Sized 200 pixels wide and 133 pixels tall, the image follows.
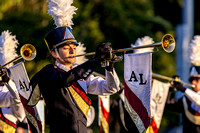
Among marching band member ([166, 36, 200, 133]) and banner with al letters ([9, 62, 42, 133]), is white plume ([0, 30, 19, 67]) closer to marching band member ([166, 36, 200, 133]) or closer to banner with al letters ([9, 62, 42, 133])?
banner with al letters ([9, 62, 42, 133])

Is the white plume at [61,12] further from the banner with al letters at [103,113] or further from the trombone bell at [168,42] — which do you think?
the banner with al letters at [103,113]

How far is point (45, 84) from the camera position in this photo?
4.42 meters

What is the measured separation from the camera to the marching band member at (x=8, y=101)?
229 inches

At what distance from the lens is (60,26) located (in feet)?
15.8

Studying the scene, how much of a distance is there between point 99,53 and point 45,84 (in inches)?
27.1

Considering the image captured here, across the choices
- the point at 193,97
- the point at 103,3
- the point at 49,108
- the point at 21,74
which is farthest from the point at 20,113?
the point at 103,3

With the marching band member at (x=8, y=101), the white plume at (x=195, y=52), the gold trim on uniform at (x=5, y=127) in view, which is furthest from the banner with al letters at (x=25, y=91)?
the white plume at (x=195, y=52)

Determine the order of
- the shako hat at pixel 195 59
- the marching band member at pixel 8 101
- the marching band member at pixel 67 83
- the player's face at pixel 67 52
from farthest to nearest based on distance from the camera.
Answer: the shako hat at pixel 195 59 < the marching band member at pixel 8 101 < the player's face at pixel 67 52 < the marching band member at pixel 67 83

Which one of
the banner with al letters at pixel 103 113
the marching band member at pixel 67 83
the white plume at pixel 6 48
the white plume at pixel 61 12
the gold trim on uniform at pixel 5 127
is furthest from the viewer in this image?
the banner with al letters at pixel 103 113

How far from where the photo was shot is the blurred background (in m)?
11.4

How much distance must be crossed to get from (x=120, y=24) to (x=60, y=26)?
11101mm

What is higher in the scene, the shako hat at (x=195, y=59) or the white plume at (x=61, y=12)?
the white plume at (x=61, y=12)

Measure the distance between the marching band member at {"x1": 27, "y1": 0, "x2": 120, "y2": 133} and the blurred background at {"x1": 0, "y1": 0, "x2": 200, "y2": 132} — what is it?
14.5 feet

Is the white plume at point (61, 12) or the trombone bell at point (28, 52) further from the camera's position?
the trombone bell at point (28, 52)
